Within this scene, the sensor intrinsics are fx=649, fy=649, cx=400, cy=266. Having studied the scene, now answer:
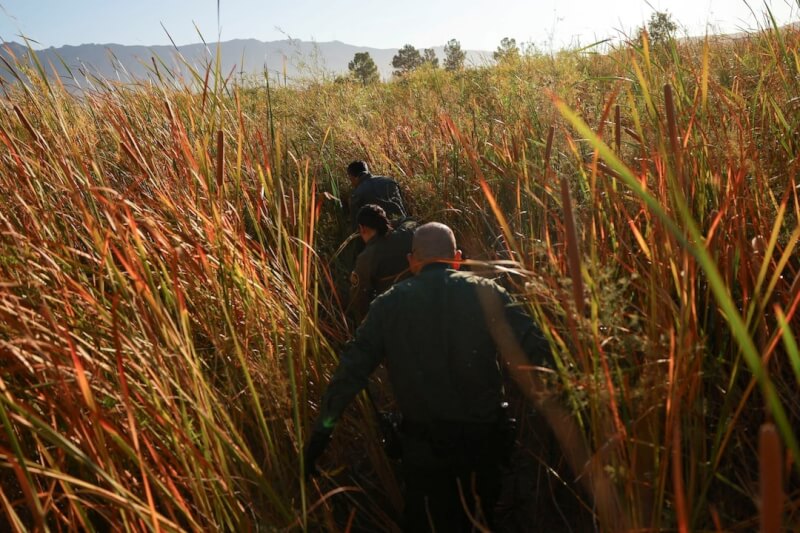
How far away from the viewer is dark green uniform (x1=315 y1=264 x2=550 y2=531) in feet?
7.64

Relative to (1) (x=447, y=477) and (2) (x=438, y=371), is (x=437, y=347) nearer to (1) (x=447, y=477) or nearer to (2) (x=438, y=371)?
(2) (x=438, y=371)

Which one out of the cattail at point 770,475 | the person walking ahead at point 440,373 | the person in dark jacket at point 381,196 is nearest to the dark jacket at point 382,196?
the person in dark jacket at point 381,196

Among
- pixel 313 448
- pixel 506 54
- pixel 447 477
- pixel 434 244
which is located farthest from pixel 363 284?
pixel 506 54

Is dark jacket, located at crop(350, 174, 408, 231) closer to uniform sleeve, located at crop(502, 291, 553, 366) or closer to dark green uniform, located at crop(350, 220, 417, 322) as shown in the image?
dark green uniform, located at crop(350, 220, 417, 322)

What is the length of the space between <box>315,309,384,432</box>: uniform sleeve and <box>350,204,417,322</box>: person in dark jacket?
139 cm

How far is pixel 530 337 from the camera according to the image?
2.11m

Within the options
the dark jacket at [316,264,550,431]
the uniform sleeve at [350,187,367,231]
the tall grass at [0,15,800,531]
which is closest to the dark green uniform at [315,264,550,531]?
the dark jacket at [316,264,550,431]

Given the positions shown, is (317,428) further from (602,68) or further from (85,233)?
(602,68)

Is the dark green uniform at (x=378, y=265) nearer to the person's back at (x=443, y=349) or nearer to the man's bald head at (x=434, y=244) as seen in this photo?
the man's bald head at (x=434, y=244)

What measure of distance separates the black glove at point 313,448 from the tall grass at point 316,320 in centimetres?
6

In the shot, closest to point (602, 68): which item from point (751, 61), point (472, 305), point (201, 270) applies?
point (751, 61)

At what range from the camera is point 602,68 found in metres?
6.31

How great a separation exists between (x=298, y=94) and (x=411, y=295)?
5609 mm

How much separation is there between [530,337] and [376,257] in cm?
186
